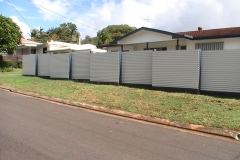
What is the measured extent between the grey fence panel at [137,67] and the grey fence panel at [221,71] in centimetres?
285

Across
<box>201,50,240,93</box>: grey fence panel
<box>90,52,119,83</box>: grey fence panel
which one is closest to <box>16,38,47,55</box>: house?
<box>90,52,119,83</box>: grey fence panel

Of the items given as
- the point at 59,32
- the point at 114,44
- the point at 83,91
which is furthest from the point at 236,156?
the point at 59,32

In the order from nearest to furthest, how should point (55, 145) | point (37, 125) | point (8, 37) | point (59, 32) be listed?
point (55, 145) → point (37, 125) → point (8, 37) → point (59, 32)

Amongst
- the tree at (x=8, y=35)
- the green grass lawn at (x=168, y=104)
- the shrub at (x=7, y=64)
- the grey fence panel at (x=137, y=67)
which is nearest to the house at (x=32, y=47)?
the shrub at (x=7, y=64)

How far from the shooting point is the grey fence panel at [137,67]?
Result: 39.3 feet

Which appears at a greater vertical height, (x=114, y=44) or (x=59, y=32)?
(x=59, y=32)

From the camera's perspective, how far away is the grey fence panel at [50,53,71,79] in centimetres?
1673

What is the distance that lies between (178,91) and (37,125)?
6564mm

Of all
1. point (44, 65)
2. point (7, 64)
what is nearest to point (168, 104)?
point (44, 65)

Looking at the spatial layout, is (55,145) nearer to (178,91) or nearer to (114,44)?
(178,91)

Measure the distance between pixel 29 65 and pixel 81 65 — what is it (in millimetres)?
7909

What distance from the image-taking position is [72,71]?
1655cm

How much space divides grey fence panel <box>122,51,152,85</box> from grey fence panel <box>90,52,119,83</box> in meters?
0.48

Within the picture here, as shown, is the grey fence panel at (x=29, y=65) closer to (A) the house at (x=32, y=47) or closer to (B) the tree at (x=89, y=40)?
(A) the house at (x=32, y=47)
